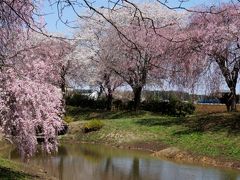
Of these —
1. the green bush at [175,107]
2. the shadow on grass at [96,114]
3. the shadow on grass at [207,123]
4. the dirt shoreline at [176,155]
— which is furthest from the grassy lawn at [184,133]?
the green bush at [175,107]

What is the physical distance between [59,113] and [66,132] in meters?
14.9

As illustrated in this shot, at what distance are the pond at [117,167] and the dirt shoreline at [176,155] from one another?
789 millimetres

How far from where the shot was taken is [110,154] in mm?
24297

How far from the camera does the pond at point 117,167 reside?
1778 centimetres

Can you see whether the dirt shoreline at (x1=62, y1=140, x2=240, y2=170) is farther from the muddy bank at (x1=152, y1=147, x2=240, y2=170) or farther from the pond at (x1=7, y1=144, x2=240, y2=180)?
the pond at (x1=7, y1=144, x2=240, y2=180)

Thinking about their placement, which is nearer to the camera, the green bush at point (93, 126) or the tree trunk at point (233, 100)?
the tree trunk at point (233, 100)

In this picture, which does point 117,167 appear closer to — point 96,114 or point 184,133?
point 184,133

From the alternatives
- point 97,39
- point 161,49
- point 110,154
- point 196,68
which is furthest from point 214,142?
point 97,39

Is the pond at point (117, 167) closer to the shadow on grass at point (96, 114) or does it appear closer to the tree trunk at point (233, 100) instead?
the tree trunk at point (233, 100)

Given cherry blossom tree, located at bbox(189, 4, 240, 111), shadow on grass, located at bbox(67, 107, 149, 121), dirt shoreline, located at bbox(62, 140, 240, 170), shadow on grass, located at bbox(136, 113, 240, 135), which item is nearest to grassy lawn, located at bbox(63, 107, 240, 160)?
shadow on grass, located at bbox(136, 113, 240, 135)

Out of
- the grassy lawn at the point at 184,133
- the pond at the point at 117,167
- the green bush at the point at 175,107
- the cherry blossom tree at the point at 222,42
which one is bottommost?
the pond at the point at 117,167

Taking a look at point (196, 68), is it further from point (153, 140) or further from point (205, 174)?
point (205, 174)

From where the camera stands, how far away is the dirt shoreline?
68.7 feet

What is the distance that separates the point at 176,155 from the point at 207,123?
4.77 m
